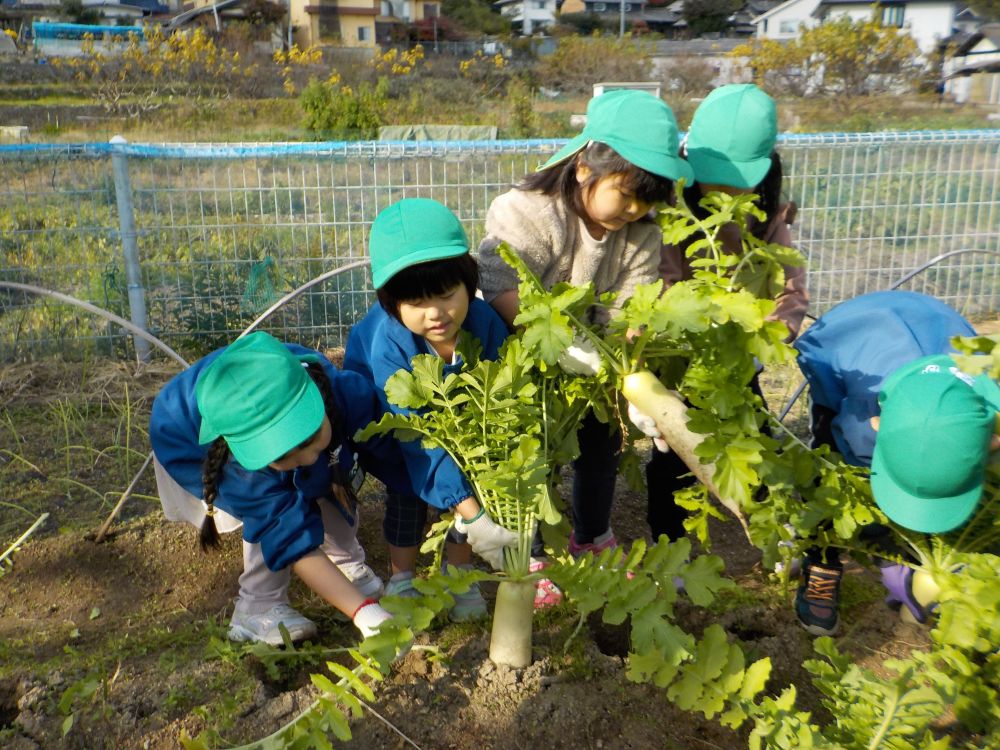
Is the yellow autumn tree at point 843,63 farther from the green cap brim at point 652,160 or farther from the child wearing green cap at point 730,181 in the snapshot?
the green cap brim at point 652,160

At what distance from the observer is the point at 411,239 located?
6.54ft

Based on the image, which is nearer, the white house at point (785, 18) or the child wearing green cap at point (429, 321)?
the child wearing green cap at point (429, 321)

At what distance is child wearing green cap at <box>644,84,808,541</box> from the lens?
92.3 inches

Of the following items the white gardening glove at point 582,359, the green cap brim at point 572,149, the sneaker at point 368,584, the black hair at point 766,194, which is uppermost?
the green cap brim at point 572,149

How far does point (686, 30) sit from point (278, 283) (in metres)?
53.7

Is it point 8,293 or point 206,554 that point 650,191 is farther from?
point 8,293

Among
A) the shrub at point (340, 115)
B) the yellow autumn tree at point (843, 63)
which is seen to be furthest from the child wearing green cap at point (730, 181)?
the yellow autumn tree at point (843, 63)

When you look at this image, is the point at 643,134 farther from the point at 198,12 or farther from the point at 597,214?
the point at 198,12

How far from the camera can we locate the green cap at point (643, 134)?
205 cm

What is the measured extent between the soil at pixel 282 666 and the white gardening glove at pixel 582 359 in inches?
29.0

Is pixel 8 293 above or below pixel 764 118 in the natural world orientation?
below

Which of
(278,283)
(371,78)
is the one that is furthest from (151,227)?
(371,78)

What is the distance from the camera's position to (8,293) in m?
4.64

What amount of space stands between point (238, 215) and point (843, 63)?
21.2 meters
